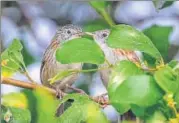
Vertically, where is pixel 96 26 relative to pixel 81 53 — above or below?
above

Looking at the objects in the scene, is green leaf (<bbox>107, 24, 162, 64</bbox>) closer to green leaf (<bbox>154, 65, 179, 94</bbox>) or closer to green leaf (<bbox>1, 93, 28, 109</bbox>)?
green leaf (<bbox>154, 65, 179, 94</bbox>)

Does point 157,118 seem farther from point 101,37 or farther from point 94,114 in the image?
point 101,37

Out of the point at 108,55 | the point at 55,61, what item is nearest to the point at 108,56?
the point at 108,55

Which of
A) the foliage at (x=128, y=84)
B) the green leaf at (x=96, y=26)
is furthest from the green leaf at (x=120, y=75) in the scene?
the green leaf at (x=96, y=26)

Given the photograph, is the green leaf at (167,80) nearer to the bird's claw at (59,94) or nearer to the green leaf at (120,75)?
the green leaf at (120,75)

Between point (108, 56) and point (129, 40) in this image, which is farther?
point (108, 56)
